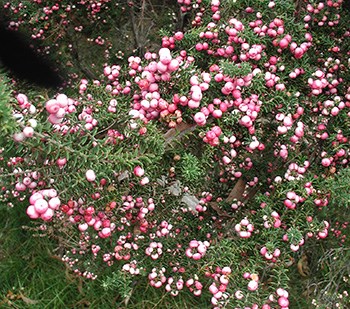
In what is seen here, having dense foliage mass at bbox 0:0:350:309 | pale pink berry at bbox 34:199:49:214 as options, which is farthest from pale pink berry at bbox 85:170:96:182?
pale pink berry at bbox 34:199:49:214

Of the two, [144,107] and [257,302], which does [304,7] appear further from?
[257,302]

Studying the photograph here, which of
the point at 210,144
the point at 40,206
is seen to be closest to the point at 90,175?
the point at 40,206

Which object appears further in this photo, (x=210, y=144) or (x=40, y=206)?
(x=210, y=144)

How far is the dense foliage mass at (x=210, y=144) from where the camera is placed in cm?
132

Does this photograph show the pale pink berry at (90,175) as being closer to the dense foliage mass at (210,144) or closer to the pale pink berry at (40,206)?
the dense foliage mass at (210,144)

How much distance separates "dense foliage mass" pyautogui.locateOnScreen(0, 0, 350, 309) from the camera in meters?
1.32

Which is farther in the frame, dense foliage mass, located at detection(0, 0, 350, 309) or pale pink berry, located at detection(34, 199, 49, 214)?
dense foliage mass, located at detection(0, 0, 350, 309)

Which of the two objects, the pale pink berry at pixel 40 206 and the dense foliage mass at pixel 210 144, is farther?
the dense foliage mass at pixel 210 144

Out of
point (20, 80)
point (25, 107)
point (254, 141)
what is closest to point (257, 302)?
point (254, 141)

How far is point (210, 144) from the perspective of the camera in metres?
1.56

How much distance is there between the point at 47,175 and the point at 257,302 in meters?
0.93

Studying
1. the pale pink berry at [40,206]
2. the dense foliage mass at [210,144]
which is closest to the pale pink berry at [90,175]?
the dense foliage mass at [210,144]

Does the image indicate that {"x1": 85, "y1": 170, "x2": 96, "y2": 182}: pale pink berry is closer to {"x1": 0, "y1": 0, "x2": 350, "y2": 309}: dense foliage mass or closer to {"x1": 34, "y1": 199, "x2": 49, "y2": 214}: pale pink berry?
{"x1": 0, "y1": 0, "x2": 350, "y2": 309}: dense foliage mass

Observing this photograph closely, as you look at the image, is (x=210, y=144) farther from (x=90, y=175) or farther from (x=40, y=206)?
(x=40, y=206)
